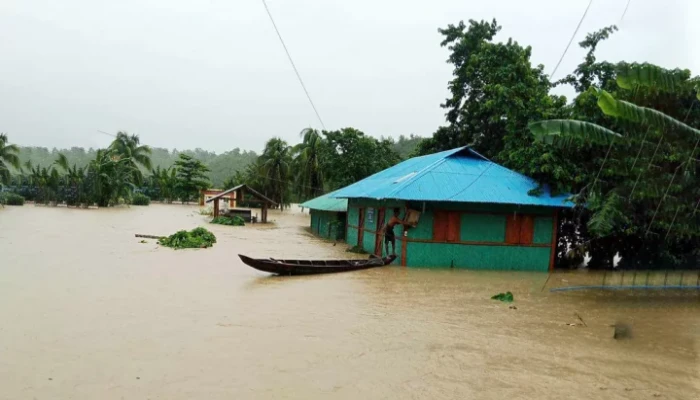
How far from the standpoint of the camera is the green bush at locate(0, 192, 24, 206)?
37.9 metres

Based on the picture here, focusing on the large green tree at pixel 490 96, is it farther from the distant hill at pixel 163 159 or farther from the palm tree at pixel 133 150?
the distant hill at pixel 163 159

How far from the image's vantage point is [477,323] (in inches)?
350

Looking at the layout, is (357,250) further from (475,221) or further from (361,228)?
(475,221)

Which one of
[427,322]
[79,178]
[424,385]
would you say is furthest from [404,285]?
[79,178]

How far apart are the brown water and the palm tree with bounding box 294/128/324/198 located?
30.2m

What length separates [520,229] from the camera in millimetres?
15344

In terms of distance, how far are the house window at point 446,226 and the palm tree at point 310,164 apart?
94.8ft

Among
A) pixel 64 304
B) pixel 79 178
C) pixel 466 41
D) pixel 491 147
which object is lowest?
pixel 64 304

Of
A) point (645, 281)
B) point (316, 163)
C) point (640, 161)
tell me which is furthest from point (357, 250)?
point (316, 163)

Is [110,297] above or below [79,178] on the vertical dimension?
below

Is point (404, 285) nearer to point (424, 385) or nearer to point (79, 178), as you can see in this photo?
point (424, 385)

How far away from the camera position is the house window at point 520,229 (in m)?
15.2

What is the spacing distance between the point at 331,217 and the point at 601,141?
1668 centimetres

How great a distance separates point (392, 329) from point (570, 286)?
6947 mm
